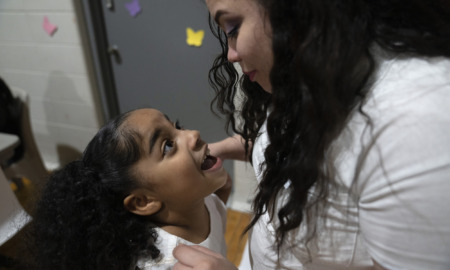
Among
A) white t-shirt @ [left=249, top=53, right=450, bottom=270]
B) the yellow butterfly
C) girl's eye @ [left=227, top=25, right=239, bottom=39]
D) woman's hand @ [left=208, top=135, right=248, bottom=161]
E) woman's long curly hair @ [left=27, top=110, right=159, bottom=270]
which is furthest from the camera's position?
the yellow butterfly

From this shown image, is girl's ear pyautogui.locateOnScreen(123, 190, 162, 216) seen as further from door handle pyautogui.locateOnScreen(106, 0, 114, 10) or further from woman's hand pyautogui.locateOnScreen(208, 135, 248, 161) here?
door handle pyautogui.locateOnScreen(106, 0, 114, 10)

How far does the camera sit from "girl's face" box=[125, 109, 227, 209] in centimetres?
81

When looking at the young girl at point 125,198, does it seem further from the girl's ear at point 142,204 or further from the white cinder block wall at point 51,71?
the white cinder block wall at point 51,71

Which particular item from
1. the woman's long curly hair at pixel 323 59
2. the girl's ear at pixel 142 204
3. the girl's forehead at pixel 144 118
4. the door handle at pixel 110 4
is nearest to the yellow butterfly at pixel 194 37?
the door handle at pixel 110 4

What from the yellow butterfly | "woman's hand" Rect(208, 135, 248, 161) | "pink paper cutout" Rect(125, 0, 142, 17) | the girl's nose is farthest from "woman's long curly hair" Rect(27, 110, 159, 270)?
"pink paper cutout" Rect(125, 0, 142, 17)

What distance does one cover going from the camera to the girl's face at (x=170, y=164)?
806 mm

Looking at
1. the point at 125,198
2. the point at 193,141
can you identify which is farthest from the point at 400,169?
the point at 125,198

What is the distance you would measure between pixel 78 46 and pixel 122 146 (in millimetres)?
1380

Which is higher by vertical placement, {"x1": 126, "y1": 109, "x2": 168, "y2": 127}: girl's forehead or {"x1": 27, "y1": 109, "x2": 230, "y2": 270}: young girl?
{"x1": 126, "y1": 109, "x2": 168, "y2": 127}: girl's forehead

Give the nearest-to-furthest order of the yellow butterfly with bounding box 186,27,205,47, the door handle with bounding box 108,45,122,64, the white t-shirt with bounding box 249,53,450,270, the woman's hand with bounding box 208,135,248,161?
the white t-shirt with bounding box 249,53,450,270 < the woman's hand with bounding box 208,135,248,161 < the yellow butterfly with bounding box 186,27,205,47 < the door handle with bounding box 108,45,122,64

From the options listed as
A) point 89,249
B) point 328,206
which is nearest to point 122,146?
point 89,249

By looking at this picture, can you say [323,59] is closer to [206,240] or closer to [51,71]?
[206,240]

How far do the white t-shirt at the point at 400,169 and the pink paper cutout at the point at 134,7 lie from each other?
5.13 ft

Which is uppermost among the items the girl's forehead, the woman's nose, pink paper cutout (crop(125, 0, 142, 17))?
the woman's nose
